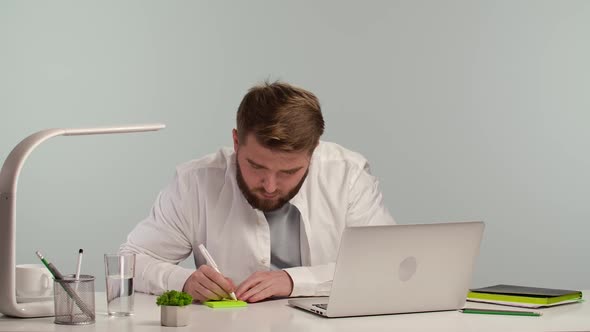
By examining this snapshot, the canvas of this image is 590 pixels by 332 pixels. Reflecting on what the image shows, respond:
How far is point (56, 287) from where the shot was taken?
220cm

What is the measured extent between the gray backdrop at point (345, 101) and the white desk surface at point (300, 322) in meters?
2.38

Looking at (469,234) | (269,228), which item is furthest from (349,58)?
(469,234)

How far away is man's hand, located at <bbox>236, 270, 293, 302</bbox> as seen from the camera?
8.46 feet

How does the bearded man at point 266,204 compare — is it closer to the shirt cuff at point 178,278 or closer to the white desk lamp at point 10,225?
the shirt cuff at point 178,278

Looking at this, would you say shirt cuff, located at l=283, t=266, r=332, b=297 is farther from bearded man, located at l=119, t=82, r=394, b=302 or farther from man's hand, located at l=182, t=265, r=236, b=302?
man's hand, located at l=182, t=265, r=236, b=302

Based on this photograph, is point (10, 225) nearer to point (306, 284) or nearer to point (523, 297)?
point (306, 284)

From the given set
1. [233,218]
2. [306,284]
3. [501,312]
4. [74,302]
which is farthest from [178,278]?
[501,312]

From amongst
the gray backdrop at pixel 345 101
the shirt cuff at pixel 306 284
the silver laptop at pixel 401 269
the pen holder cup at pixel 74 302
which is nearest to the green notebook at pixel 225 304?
the silver laptop at pixel 401 269

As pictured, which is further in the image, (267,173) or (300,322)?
(267,173)

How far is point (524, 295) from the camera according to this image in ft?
8.51

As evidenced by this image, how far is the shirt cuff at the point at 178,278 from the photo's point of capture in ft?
8.95

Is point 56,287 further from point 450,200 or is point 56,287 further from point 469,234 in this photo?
point 450,200

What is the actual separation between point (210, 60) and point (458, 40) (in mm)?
1351

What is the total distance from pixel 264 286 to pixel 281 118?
0.58 meters
